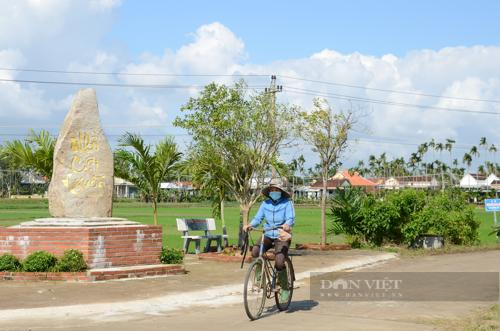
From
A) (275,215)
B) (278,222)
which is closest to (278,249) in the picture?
(278,222)

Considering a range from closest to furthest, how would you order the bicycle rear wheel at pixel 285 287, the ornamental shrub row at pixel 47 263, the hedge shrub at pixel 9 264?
the bicycle rear wheel at pixel 285 287 → the ornamental shrub row at pixel 47 263 → the hedge shrub at pixel 9 264

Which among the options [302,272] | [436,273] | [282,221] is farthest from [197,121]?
[282,221]

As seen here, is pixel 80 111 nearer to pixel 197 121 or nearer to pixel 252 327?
pixel 197 121

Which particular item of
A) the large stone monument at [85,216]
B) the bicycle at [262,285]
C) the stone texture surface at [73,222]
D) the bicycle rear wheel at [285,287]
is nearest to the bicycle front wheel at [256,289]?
the bicycle at [262,285]

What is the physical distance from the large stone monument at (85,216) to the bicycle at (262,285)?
4.21 metres

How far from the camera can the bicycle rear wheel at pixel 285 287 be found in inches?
376

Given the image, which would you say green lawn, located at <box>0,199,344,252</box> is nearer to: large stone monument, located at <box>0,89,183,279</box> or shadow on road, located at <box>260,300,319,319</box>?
large stone monument, located at <box>0,89,183,279</box>

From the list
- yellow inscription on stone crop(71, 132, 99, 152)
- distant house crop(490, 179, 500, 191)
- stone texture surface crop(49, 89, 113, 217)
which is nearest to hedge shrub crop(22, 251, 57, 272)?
stone texture surface crop(49, 89, 113, 217)

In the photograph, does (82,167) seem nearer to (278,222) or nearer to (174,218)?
(278,222)

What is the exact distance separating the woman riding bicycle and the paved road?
2.67 ft

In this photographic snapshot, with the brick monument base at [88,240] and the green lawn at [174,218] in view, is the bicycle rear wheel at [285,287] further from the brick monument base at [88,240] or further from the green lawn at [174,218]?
the green lawn at [174,218]

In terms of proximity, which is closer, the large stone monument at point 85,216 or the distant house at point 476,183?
the large stone monument at point 85,216

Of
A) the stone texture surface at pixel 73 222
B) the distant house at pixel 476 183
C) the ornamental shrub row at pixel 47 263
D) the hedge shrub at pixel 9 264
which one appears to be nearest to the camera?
the ornamental shrub row at pixel 47 263

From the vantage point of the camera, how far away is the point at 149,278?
12977 mm
